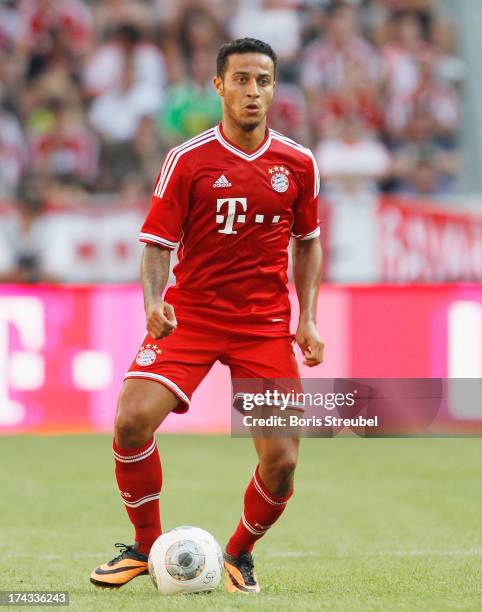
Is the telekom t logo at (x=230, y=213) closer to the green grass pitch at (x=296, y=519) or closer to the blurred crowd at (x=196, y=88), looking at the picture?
the green grass pitch at (x=296, y=519)

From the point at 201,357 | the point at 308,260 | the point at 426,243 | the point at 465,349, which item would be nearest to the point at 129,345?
the point at 465,349

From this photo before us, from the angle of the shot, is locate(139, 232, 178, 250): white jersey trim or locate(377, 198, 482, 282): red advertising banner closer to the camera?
locate(139, 232, 178, 250): white jersey trim

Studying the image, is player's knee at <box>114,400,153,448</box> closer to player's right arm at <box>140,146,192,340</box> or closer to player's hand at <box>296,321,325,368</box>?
player's right arm at <box>140,146,192,340</box>

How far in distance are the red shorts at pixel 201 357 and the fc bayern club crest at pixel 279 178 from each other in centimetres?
63

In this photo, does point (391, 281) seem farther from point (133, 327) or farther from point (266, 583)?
point (266, 583)

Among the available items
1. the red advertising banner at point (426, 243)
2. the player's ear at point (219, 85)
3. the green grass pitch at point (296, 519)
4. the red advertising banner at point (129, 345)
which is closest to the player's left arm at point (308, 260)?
the player's ear at point (219, 85)

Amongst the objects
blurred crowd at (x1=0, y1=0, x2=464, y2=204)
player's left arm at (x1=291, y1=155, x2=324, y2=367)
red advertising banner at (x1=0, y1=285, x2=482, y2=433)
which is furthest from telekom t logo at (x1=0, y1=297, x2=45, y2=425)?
player's left arm at (x1=291, y1=155, x2=324, y2=367)

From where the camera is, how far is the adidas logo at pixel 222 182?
209 inches

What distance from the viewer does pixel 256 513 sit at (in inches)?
212

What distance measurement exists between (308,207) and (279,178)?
22cm

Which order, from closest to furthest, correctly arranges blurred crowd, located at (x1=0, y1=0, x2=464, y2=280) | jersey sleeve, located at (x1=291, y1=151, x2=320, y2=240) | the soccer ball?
the soccer ball → jersey sleeve, located at (x1=291, y1=151, x2=320, y2=240) → blurred crowd, located at (x1=0, y1=0, x2=464, y2=280)

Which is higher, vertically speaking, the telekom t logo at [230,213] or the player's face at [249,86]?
the player's face at [249,86]

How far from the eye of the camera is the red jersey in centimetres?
530

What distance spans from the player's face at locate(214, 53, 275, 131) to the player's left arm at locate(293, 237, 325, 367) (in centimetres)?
64
